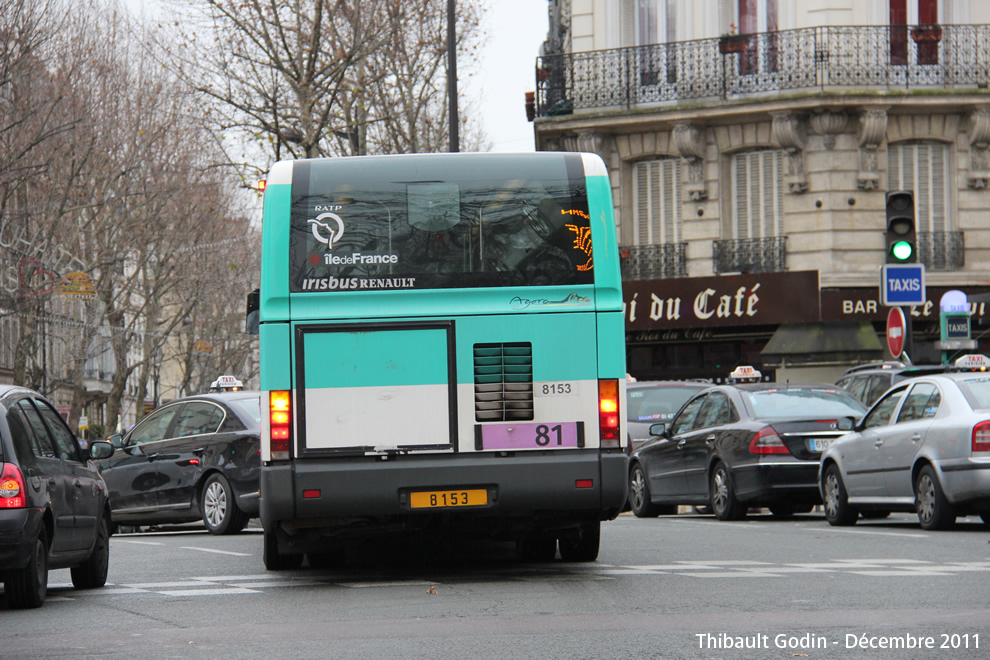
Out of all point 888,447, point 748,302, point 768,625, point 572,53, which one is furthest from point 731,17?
point 768,625

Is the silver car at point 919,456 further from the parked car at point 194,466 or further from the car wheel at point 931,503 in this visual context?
the parked car at point 194,466

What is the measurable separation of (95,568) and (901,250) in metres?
11.0

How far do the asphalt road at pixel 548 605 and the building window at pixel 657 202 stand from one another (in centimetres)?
1870

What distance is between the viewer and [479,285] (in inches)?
424

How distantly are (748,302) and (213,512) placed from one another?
15.7 metres

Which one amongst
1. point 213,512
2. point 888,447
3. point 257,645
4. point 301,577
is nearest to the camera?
point 257,645

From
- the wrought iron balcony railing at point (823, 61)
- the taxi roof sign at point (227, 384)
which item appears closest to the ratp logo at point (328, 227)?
the taxi roof sign at point (227, 384)

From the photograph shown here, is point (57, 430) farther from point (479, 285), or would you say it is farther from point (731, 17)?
point (731, 17)

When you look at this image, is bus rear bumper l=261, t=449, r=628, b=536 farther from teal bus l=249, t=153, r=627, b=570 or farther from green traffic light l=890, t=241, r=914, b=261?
green traffic light l=890, t=241, r=914, b=261

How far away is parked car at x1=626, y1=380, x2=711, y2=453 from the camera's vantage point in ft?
69.3

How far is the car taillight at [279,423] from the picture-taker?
1058 cm

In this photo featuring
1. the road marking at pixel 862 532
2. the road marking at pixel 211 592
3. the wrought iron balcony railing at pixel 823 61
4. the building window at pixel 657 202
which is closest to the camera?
the road marking at pixel 211 592

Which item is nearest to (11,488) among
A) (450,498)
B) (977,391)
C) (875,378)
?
(450,498)

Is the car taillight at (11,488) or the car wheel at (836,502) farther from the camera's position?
the car wheel at (836,502)
